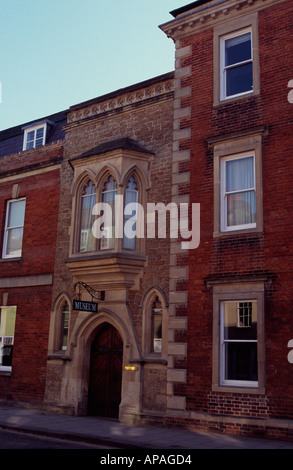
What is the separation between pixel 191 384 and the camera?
12.9 m

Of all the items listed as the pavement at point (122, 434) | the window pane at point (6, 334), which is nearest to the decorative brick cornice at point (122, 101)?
the window pane at point (6, 334)

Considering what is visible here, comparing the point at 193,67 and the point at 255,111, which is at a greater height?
the point at 193,67

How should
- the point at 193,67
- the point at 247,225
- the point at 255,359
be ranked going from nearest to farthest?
1. the point at 255,359
2. the point at 247,225
3. the point at 193,67

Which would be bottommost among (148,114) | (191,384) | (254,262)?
(191,384)

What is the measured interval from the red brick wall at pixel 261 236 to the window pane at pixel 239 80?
49 centimetres

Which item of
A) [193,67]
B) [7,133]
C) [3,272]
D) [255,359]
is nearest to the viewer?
[255,359]

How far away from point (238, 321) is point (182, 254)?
2.37 meters

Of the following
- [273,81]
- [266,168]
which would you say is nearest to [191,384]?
[266,168]

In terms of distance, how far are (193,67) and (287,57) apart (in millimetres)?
2916

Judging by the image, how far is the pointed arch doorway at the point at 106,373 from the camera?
14.8m

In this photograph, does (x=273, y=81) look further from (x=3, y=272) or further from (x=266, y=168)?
(x=3, y=272)

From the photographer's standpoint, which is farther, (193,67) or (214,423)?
(193,67)

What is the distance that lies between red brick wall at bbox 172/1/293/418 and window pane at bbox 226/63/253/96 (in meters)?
0.49

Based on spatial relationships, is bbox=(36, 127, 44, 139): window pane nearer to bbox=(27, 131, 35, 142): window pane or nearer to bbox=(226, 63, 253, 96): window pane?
bbox=(27, 131, 35, 142): window pane
